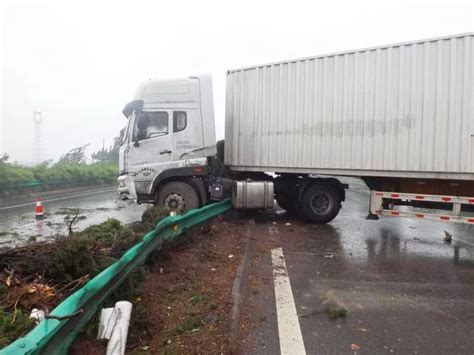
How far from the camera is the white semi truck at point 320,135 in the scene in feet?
20.7

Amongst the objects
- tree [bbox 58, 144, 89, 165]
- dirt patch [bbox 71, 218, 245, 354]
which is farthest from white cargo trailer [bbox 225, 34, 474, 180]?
tree [bbox 58, 144, 89, 165]

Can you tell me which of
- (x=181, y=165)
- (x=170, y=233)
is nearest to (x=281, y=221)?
(x=181, y=165)

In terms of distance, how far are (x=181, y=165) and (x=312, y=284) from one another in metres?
4.51

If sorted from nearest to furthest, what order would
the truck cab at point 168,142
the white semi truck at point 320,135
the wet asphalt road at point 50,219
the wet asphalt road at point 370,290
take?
the wet asphalt road at point 370,290, the white semi truck at point 320,135, the wet asphalt road at point 50,219, the truck cab at point 168,142

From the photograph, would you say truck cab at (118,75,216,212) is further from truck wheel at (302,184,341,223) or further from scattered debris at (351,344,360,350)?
scattered debris at (351,344,360,350)

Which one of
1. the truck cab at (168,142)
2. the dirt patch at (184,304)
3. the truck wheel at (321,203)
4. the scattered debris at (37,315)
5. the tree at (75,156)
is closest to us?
the scattered debris at (37,315)

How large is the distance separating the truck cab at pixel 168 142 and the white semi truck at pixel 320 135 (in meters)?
0.02

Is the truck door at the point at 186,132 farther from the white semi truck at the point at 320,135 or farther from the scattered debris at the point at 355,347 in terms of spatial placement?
the scattered debris at the point at 355,347

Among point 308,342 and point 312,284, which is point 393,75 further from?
point 308,342

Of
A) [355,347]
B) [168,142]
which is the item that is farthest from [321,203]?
[355,347]

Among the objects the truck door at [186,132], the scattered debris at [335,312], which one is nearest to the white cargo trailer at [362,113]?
the truck door at [186,132]

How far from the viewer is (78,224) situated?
8586 millimetres

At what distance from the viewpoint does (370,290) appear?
13.8ft

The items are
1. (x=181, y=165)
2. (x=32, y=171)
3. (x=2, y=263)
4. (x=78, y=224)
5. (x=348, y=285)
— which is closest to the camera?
(x=2, y=263)
